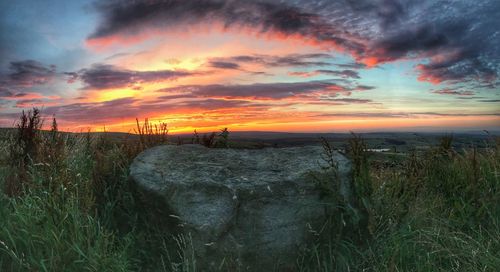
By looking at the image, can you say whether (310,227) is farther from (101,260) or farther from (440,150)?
(440,150)

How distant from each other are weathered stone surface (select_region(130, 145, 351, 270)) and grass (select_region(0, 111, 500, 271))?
0.58 feet

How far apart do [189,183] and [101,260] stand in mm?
1158

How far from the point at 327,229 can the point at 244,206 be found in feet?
2.86

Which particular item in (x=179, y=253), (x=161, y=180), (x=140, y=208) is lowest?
(x=179, y=253)

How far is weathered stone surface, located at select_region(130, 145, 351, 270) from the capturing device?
15.0ft

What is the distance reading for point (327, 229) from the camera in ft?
15.7

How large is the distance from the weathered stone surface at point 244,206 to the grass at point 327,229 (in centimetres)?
18

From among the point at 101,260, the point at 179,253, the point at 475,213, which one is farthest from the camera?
the point at 475,213

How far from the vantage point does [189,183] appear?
4.90 meters

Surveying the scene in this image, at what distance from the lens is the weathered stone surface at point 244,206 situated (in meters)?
4.57

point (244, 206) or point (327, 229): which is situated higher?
point (244, 206)

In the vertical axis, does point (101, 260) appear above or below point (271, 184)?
below

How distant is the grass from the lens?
4.52 meters

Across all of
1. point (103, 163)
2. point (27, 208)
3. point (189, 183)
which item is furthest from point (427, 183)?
point (27, 208)
